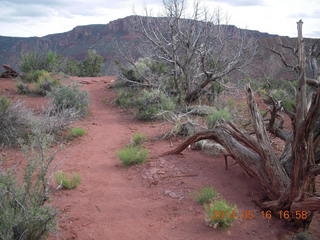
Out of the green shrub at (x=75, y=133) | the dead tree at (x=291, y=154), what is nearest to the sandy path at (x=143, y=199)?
the dead tree at (x=291, y=154)

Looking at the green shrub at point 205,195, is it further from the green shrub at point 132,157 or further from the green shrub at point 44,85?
the green shrub at point 44,85

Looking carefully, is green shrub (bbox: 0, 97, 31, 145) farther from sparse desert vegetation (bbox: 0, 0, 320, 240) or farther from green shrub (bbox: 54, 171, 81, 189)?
green shrub (bbox: 54, 171, 81, 189)

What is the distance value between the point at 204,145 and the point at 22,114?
418 centimetres

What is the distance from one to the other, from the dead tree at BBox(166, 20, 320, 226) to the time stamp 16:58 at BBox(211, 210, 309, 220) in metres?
0.04

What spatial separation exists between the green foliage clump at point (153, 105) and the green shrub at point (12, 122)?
3.39 meters

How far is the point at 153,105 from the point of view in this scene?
9773 millimetres

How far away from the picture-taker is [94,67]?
27766 millimetres

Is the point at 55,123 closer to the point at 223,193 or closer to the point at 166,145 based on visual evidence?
the point at 166,145

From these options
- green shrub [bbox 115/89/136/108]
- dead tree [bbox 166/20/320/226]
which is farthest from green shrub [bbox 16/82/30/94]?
dead tree [bbox 166/20/320/226]

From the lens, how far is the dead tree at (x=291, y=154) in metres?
3.30

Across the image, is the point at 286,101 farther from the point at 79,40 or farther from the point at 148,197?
the point at 79,40

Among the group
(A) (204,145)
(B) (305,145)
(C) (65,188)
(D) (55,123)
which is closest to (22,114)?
(D) (55,123)

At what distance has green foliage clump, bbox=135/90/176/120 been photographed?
30.8ft

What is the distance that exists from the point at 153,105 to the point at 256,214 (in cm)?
616
